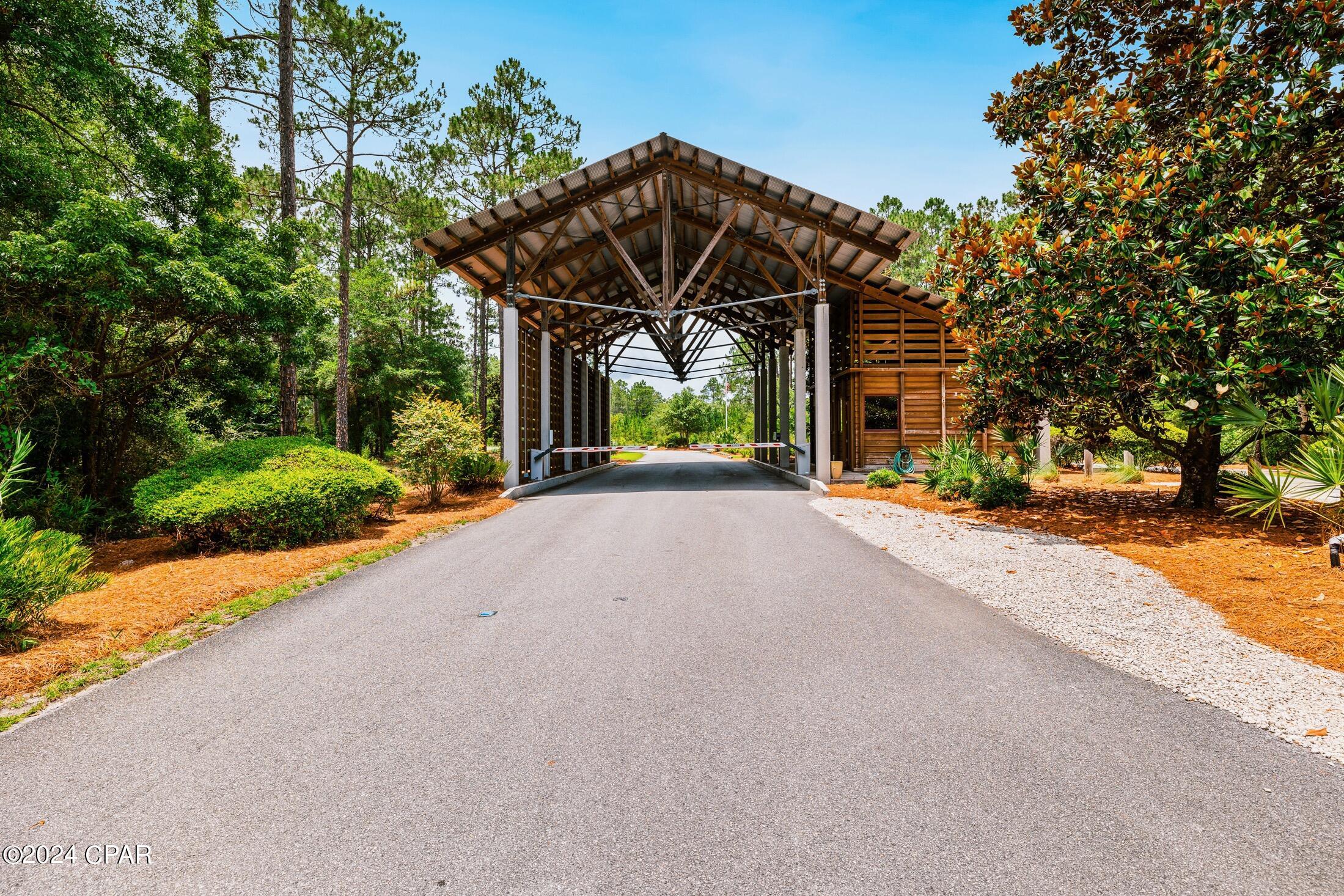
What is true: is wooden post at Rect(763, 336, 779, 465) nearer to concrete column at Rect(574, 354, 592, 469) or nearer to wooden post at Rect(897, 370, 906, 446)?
wooden post at Rect(897, 370, 906, 446)

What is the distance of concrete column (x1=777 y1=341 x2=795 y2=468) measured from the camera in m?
20.8

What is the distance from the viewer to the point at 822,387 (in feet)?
48.2

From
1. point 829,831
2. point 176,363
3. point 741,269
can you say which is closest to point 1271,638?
point 829,831

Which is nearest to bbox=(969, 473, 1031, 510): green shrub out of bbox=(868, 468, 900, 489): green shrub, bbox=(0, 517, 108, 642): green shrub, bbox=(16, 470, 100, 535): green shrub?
bbox=(868, 468, 900, 489): green shrub

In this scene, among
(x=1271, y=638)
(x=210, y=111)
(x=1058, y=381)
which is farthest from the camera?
(x=210, y=111)

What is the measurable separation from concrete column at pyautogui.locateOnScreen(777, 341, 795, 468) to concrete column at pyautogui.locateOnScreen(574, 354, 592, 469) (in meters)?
7.95

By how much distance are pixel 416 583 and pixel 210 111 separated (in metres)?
13.6

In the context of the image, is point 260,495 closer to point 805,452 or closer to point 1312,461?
point 1312,461

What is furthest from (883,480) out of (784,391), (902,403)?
(784,391)

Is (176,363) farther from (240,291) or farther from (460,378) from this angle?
(460,378)

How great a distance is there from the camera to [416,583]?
5.79 metres

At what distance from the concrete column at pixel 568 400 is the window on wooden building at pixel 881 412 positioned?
10.4 m

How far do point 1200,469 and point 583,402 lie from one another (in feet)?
61.6

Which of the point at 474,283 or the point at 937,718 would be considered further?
the point at 474,283
